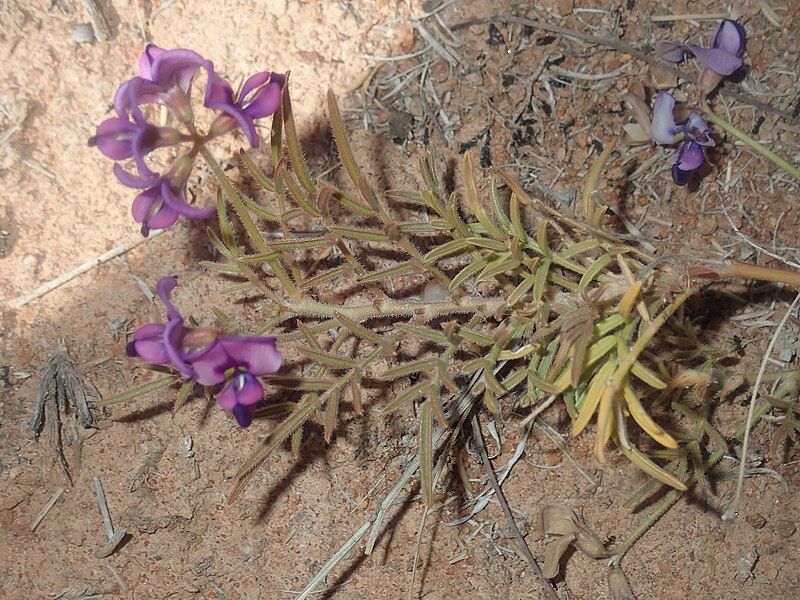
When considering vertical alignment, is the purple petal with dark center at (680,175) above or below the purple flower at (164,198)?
below

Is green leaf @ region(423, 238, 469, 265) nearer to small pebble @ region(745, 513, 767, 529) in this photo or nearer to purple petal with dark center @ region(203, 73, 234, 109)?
purple petal with dark center @ region(203, 73, 234, 109)

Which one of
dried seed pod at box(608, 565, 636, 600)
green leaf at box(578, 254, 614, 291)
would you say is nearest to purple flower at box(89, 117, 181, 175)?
green leaf at box(578, 254, 614, 291)

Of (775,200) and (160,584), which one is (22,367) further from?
(775,200)

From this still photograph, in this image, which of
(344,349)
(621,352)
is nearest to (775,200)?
(621,352)

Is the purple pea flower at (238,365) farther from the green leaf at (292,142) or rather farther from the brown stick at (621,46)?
the brown stick at (621,46)

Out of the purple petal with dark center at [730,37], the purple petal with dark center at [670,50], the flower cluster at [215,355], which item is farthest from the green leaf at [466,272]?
the purple petal with dark center at [730,37]

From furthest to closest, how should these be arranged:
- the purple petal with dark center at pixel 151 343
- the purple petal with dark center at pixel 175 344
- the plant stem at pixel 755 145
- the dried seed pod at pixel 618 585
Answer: the dried seed pod at pixel 618 585, the plant stem at pixel 755 145, the purple petal with dark center at pixel 151 343, the purple petal with dark center at pixel 175 344

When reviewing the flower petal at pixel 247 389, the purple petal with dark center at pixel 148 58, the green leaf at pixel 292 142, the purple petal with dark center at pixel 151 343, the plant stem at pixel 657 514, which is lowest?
the plant stem at pixel 657 514
